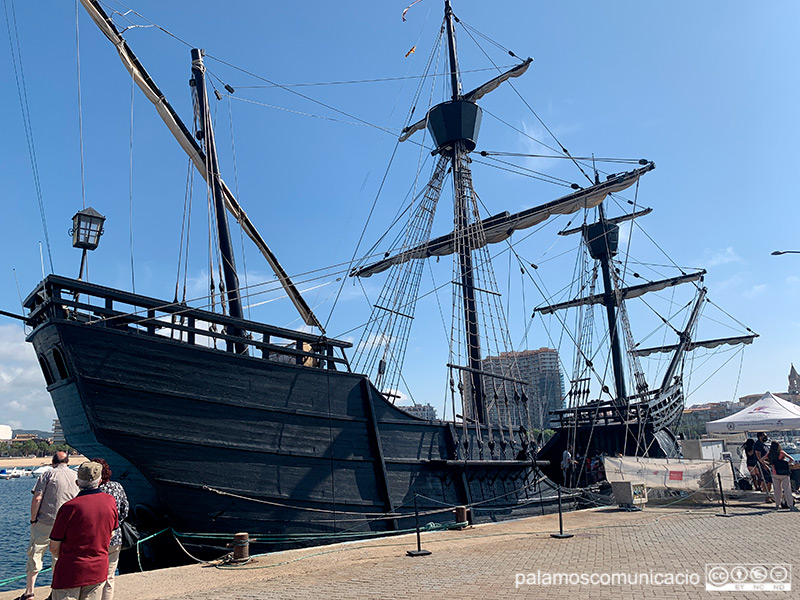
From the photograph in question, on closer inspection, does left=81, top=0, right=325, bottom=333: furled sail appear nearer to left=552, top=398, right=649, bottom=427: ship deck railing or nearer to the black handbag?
the black handbag

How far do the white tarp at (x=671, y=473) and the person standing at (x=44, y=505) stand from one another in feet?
38.8

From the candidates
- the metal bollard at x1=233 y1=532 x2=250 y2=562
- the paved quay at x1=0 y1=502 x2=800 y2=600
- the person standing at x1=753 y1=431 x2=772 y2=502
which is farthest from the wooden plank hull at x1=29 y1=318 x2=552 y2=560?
the person standing at x1=753 y1=431 x2=772 y2=502

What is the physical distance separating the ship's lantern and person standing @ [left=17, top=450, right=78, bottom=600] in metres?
3.77

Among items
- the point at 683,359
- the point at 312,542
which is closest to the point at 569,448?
the point at 683,359

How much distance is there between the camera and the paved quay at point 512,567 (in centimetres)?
526

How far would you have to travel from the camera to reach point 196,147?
1237cm

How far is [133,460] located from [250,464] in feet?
5.49

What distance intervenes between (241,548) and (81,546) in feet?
14.1

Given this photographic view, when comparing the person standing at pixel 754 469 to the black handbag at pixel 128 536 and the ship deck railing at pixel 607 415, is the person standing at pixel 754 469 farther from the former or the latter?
the black handbag at pixel 128 536

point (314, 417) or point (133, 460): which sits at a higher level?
point (314, 417)

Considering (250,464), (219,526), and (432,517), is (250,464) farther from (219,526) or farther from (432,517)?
(432,517)

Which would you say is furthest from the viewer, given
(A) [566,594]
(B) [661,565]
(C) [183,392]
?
(C) [183,392]

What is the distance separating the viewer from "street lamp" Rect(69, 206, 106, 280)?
8141 mm

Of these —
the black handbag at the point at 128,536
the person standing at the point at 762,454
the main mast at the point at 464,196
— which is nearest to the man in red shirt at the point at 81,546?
the black handbag at the point at 128,536
